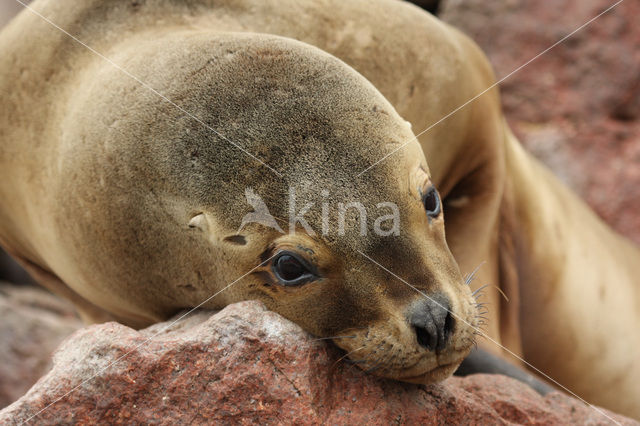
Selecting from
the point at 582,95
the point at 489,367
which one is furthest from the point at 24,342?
the point at 582,95

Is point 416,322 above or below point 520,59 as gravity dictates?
above

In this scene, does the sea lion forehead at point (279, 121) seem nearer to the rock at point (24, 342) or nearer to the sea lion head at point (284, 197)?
the sea lion head at point (284, 197)

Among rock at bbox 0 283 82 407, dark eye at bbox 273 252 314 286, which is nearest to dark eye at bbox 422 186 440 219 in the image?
dark eye at bbox 273 252 314 286

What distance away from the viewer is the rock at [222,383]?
241 cm

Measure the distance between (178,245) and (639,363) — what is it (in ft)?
11.4

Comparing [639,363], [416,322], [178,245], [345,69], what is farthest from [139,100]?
[639,363]

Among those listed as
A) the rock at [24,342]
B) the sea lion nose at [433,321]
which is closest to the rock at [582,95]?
the rock at [24,342]

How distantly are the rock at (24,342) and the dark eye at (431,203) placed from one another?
404 centimetres

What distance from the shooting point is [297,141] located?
99.1 inches

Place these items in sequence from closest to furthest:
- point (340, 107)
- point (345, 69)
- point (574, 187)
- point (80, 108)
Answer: point (340, 107)
point (345, 69)
point (80, 108)
point (574, 187)

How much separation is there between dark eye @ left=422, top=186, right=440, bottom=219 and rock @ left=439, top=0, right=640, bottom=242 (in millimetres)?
4128

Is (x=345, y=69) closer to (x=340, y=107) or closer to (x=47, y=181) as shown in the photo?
(x=340, y=107)

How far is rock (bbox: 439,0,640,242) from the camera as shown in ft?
21.5

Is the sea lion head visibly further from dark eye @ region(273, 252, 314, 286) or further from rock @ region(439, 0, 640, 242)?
rock @ region(439, 0, 640, 242)
